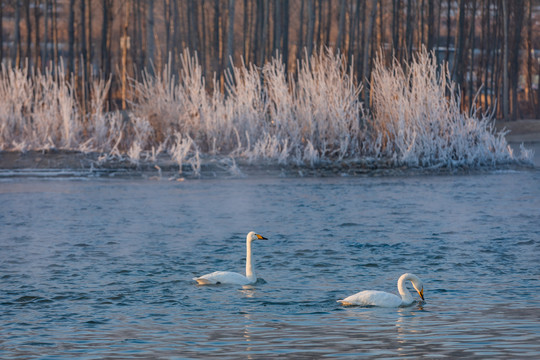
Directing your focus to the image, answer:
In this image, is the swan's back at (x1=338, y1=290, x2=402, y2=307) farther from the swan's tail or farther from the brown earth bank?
the brown earth bank

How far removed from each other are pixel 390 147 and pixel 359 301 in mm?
12105

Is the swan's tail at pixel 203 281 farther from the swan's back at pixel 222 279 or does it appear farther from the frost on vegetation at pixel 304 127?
the frost on vegetation at pixel 304 127

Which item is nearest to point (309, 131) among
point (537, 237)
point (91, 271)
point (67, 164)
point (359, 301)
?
point (67, 164)

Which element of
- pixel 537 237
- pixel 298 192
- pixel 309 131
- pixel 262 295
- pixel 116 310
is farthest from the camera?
pixel 309 131

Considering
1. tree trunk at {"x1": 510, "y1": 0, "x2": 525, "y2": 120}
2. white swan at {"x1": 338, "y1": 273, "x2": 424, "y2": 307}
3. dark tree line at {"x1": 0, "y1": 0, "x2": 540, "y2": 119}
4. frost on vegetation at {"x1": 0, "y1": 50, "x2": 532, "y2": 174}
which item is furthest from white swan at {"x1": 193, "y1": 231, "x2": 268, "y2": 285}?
tree trunk at {"x1": 510, "y1": 0, "x2": 525, "y2": 120}

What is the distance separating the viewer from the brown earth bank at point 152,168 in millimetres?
17703

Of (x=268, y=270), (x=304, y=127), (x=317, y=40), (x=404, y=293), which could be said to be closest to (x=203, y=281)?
(x=268, y=270)

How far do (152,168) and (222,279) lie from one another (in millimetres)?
10304

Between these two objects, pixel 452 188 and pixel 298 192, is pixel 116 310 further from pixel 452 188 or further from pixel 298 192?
pixel 452 188

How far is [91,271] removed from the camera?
853 cm

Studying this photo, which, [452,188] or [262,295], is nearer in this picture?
[262,295]

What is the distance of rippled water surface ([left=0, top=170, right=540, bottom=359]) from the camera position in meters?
5.89

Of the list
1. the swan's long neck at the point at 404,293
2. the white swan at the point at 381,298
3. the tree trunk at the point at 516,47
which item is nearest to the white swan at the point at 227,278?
the white swan at the point at 381,298

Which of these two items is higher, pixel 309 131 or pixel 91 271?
pixel 309 131
